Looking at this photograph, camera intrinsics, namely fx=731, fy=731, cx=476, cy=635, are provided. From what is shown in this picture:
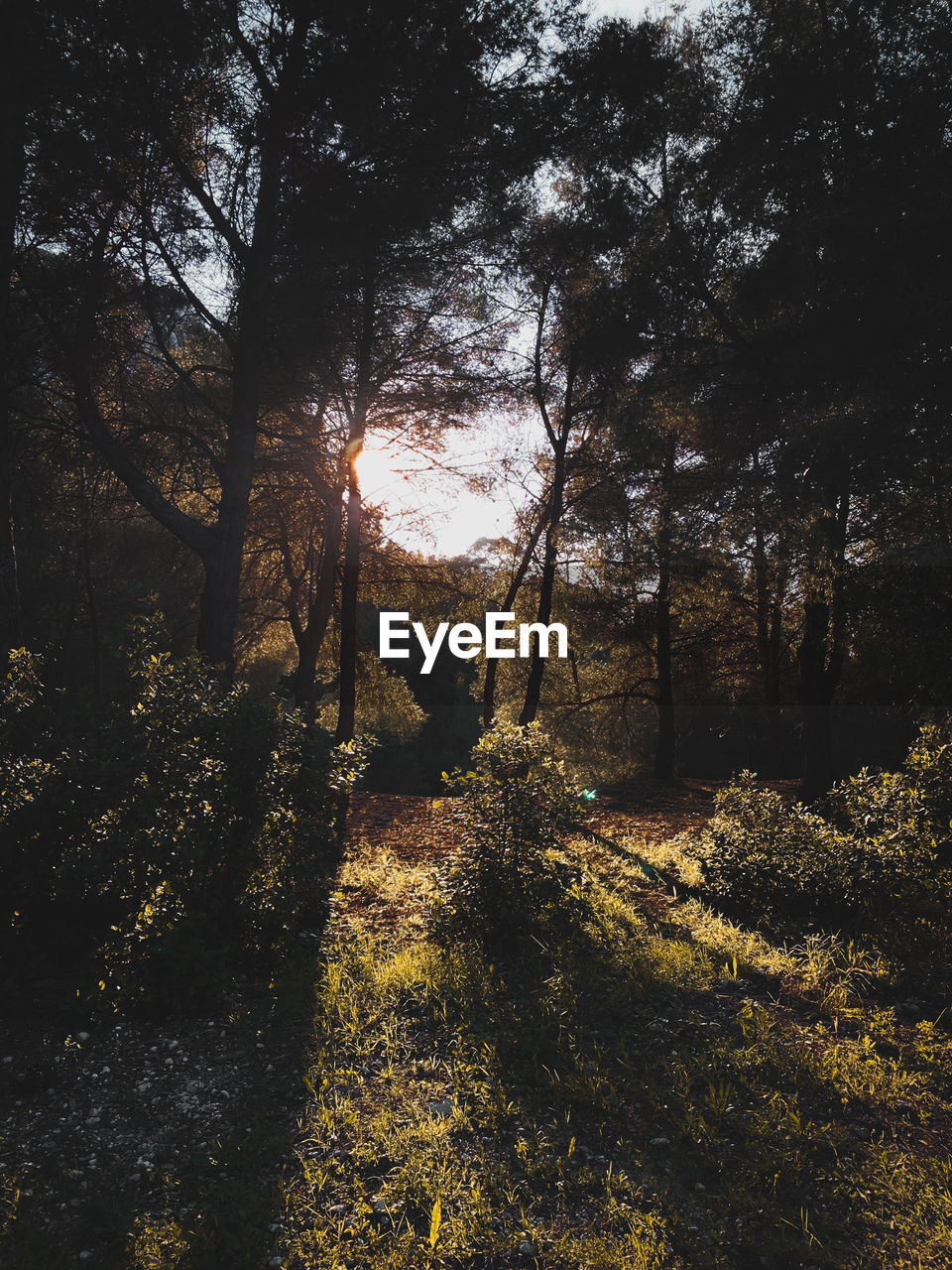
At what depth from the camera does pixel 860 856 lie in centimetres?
538

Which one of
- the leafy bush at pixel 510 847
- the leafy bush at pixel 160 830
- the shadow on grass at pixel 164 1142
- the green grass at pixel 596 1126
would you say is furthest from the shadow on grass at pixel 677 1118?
the leafy bush at pixel 160 830

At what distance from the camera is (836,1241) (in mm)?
2510

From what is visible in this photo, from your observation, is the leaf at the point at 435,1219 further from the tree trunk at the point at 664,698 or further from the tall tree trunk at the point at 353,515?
the tree trunk at the point at 664,698

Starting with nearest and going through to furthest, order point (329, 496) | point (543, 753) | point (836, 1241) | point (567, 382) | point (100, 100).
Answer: point (836, 1241) < point (543, 753) < point (100, 100) < point (329, 496) < point (567, 382)

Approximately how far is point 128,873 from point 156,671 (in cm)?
140

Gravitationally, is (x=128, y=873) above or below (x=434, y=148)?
below

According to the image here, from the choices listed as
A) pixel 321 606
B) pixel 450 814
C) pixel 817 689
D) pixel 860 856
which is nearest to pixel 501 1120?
pixel 860 856

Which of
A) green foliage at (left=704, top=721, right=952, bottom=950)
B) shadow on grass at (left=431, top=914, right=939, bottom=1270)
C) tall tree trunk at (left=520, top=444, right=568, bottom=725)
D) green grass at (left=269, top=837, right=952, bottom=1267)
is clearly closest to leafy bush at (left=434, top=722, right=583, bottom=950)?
green grass at (left=269, top=837, right=952, bottom=1267)

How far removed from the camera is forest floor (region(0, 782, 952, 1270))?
2521 mm

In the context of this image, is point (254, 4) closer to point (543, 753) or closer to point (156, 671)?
point (156, 671)

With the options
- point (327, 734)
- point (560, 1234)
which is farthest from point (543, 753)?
point (560, 1234)

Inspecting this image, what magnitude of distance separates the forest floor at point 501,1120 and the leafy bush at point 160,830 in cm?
40

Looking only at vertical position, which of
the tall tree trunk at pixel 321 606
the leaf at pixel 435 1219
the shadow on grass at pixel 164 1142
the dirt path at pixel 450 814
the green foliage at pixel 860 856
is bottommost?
the dirt path at pixel 450 814

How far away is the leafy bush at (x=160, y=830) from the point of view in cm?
421
